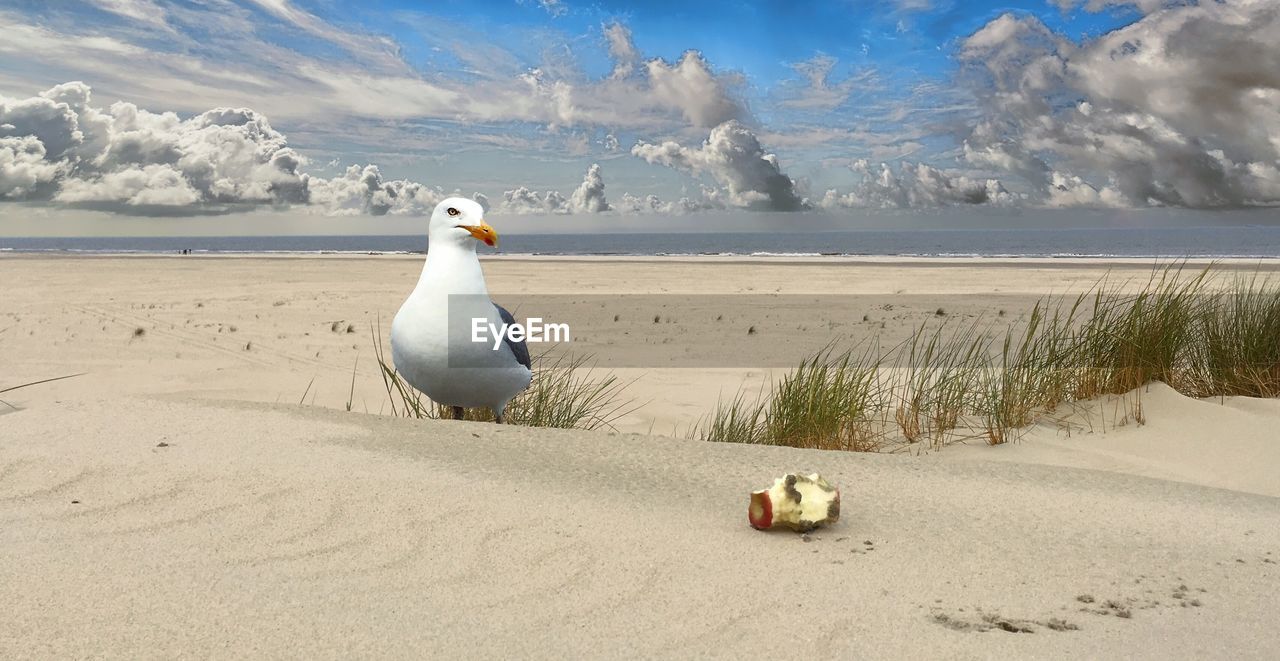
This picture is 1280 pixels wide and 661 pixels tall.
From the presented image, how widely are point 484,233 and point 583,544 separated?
67.4 inches

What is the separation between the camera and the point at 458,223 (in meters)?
3.89

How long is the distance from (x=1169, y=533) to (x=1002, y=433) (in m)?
2.09

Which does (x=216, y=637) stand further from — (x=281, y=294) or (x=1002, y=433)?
(x=281, y=294)

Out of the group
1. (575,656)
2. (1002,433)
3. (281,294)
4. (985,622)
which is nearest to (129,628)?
(575,656)

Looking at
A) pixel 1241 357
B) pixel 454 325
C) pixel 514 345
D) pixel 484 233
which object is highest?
pixel 484 233

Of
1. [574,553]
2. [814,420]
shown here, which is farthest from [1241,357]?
[574,553]

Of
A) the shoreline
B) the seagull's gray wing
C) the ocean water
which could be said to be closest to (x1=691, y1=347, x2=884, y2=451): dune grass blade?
the seagull's gray wing

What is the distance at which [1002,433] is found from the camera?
486 cm

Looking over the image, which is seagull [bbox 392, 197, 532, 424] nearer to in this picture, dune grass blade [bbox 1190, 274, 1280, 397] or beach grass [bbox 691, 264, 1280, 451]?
beach grass [bbox 691, 264, 1280, 451]

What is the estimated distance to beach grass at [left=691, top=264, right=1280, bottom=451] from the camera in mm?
4727

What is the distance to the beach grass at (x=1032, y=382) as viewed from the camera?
4.73m

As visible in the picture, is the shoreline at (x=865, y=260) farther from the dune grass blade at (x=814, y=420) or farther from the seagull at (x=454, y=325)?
the seagull at (x=454, y=325)

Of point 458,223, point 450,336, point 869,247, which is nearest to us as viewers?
point 450,336
